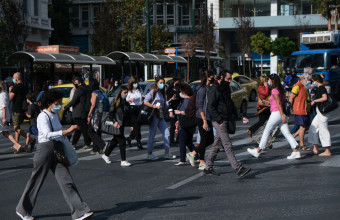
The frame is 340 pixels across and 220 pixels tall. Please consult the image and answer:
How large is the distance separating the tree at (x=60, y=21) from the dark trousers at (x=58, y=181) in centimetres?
5809

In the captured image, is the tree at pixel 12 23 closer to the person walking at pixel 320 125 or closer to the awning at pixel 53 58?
the awning at pixel 53 58

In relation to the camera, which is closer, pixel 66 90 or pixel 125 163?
pixel 125 163

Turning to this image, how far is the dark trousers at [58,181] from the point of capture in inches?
263

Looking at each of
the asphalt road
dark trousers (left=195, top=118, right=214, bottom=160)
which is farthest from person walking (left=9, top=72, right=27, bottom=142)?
dark trousers (left=195, top=118, right=214, bottom=160)

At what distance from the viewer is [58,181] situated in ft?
22.1

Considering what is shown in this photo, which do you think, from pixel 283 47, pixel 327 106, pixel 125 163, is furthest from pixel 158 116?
pixel 283 47

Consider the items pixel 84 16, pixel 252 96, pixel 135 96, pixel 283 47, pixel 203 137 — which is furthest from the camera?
pixel 84 16

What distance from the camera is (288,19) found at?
65125 millimetres

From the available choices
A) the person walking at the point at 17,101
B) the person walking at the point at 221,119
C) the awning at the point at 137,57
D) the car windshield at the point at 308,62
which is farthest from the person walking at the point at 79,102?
the car windshield at the point at 308,62

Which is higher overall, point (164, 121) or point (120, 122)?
point (120, 122)

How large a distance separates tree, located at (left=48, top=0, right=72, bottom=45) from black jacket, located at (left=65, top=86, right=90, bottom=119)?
51679 mm

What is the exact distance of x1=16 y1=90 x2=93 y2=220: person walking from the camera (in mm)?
6672

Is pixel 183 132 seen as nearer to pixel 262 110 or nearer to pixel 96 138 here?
pixel 96 138

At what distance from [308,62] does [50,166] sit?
25.9 meters
